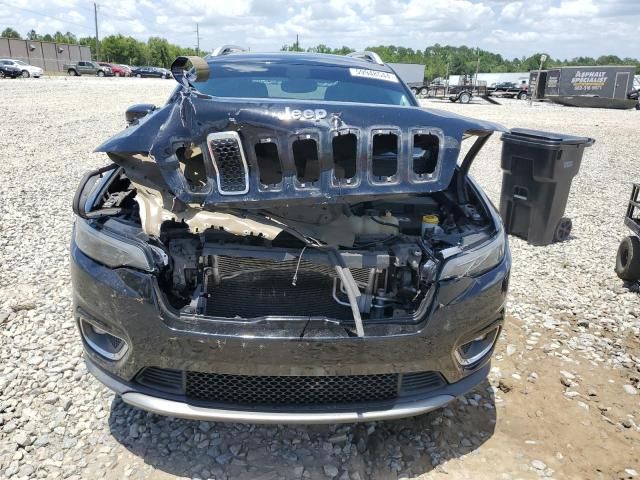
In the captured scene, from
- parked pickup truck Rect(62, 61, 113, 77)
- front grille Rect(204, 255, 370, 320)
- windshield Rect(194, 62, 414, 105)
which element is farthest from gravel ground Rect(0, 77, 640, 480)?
parked pickup truck Rect(62, 61, 113, 77)

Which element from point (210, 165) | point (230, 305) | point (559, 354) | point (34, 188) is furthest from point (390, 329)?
point (34, 188)

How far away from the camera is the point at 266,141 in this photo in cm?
236

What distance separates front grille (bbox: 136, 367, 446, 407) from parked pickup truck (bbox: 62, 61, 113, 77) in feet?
190

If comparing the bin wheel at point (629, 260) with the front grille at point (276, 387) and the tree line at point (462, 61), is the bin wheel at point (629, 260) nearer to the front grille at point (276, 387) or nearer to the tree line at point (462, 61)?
the front grille at point (276, 387)

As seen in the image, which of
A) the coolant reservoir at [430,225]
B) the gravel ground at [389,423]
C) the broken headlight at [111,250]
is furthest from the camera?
the coolant reservoir at [430,225]

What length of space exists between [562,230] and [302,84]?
136 inches

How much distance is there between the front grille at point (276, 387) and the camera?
2.21m

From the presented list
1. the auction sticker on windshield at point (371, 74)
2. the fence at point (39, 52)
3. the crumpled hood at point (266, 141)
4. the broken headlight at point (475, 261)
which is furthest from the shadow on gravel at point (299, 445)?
the fence at point (39, 52)

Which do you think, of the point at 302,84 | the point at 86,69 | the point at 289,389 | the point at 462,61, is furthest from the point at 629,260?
the point at 462,61

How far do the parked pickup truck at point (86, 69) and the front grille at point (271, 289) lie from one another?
2272 inches

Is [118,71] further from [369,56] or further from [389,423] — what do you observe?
[389,423]

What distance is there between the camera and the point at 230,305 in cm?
242

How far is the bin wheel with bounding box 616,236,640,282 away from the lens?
449 centimetres

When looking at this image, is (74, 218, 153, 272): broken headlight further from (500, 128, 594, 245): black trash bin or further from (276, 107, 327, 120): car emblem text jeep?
Answer: (500, 128, 594, 245): black trash bin
